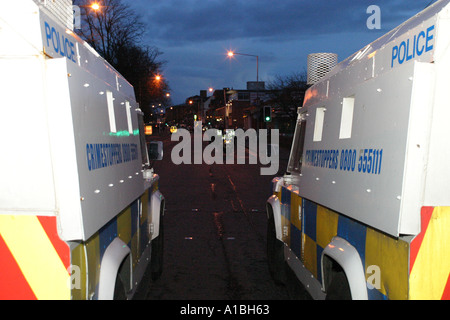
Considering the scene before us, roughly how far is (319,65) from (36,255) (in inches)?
141

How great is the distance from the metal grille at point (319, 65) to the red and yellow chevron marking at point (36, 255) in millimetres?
3337

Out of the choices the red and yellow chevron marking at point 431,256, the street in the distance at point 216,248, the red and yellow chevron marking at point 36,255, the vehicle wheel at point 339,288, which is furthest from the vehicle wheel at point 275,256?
the red and yellow chevron marking at point 36,255

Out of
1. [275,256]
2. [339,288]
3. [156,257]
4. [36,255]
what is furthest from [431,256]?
[156,257]

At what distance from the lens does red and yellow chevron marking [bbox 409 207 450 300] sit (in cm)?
222

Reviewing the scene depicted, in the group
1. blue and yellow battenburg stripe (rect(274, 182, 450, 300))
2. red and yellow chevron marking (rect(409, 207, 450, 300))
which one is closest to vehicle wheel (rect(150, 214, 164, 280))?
blue and yellow battenburg stripe (rect(274, 182, 450, 300))

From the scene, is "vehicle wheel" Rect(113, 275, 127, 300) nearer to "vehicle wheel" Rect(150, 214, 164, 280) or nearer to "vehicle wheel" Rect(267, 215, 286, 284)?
"vehicle wheel" Rect(150, 214, 164, 280)

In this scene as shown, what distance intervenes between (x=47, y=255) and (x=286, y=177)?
10.9 ft

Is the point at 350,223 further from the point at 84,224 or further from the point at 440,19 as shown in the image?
A: the point at 84,224

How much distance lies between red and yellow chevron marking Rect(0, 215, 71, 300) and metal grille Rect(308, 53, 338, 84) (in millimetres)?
3337

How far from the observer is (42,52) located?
7.33 ft

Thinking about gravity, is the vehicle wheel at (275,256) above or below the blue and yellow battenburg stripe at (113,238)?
below

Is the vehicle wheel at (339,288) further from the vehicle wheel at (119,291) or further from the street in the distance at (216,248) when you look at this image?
the vehicle wheel at (119,291)

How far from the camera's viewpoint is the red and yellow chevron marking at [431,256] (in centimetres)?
222

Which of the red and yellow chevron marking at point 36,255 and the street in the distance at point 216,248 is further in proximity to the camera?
the street in the distance at point 216,248
